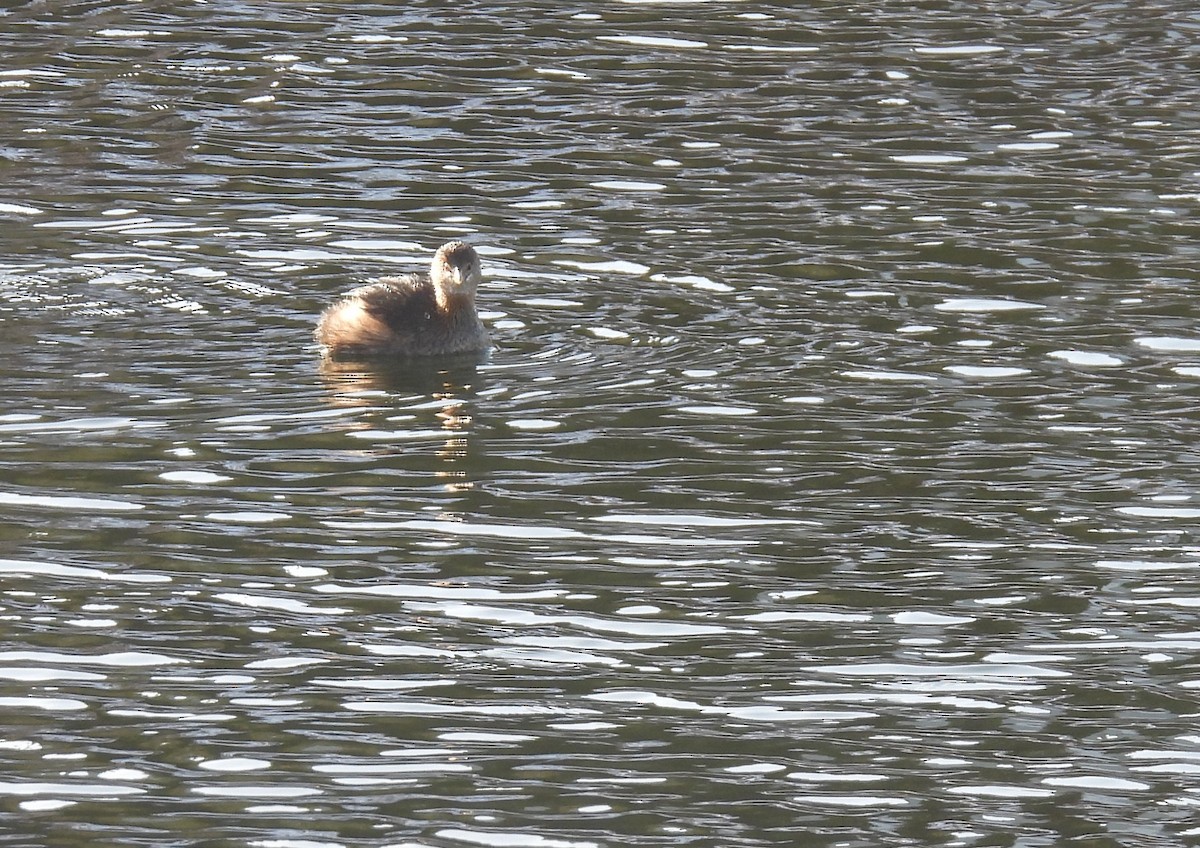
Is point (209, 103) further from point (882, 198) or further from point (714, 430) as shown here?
point (714, 430)

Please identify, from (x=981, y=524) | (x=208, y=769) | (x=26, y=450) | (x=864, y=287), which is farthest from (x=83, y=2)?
(x=208, y=769)

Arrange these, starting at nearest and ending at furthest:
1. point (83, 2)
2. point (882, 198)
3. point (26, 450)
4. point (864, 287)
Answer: point (26, 450)
point (864, 287)
point (882, 198)
point (83, 2)

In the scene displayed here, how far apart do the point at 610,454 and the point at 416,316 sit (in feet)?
7.59

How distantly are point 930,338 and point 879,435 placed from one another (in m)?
1.86

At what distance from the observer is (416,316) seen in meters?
12.6

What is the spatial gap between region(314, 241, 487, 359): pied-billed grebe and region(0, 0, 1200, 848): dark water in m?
0.21

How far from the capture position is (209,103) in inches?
720

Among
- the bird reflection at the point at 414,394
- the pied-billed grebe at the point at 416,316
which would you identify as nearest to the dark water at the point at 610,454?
the bird reflection at the point at 414,394

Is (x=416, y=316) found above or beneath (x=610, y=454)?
above

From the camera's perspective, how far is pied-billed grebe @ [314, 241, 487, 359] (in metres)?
12.5

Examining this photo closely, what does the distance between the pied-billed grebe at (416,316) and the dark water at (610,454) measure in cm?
21

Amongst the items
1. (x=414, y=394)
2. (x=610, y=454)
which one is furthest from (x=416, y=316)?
(x=610, y=454)

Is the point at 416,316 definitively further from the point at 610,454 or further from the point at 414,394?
the point at 610,454

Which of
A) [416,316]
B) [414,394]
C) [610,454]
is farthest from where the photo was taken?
[416,316]
